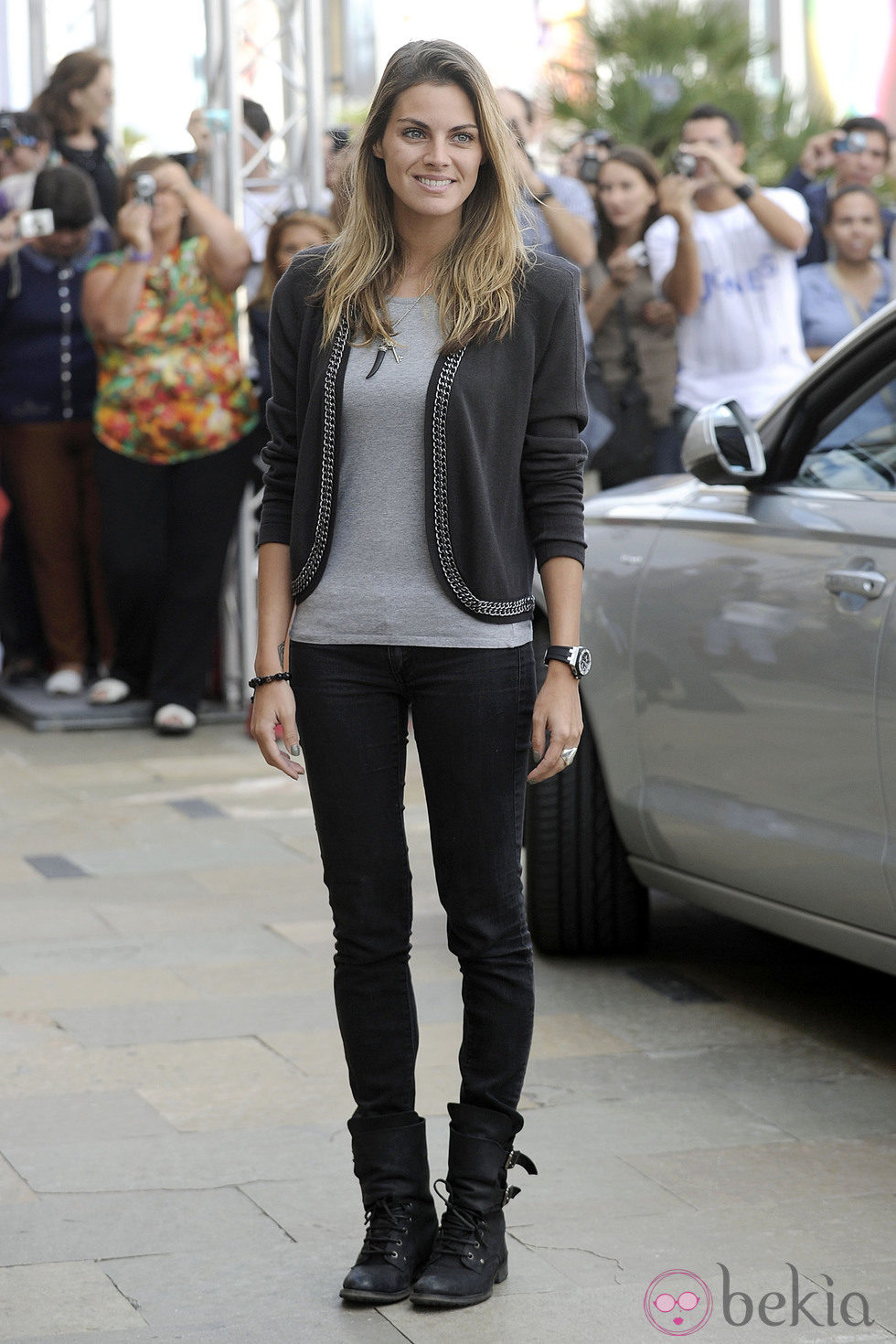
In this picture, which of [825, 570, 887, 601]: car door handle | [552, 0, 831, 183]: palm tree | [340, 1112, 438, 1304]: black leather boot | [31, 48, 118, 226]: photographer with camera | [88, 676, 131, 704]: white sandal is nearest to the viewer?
[340, 1112, 438, 1304]: black leather boot

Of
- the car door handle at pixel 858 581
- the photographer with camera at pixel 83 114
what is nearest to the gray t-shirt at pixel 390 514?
the car door handle at pixel 858 581

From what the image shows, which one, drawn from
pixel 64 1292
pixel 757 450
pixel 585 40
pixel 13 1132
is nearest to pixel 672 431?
pixel 757 450

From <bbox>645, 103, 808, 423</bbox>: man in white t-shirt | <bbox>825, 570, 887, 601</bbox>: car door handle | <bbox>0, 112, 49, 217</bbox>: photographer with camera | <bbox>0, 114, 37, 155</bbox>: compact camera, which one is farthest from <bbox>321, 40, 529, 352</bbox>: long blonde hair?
<bbox>0, 114, 37, 155</bbox>: compact camera

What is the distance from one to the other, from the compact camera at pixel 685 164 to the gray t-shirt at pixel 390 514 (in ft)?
17.5

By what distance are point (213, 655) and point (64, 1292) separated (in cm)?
617

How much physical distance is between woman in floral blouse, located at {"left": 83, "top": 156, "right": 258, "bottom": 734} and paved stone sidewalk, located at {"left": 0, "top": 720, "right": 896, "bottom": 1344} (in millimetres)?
2459

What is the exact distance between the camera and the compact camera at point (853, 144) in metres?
9.19

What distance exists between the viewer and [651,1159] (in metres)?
3.67

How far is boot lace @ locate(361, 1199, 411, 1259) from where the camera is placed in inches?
122

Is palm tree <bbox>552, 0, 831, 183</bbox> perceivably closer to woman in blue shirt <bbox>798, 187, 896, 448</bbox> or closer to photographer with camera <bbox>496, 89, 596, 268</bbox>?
photographer with camera <bbox>496, 89, 596, 268</bbox>

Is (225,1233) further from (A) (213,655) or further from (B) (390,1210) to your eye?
(A) (213,655)

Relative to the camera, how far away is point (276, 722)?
3.13m

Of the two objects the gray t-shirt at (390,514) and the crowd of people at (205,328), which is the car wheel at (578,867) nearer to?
the gray t-shirt at (390,514)

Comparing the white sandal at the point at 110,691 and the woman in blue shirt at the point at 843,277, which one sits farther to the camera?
the white sandal at the point at 110,691
